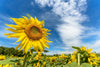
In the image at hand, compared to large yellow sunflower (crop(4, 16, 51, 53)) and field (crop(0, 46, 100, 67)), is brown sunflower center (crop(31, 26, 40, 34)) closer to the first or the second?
large yellow sunflower (crop(4, 16, 51, 53))

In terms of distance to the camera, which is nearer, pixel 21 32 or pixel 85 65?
pixel 85 65

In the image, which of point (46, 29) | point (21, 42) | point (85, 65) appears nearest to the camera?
point (85, 65)

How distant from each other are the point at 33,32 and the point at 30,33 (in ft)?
0.33

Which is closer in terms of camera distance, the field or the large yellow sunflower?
the field

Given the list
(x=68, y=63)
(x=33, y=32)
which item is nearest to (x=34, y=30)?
(x=33, y=32)

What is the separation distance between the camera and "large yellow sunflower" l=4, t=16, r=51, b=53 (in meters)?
2.65

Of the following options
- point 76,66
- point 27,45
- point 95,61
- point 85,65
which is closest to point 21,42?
point 27,45

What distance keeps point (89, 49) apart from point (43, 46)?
1.83 m

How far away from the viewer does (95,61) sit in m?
3.89

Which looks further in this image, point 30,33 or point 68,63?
point 68,63

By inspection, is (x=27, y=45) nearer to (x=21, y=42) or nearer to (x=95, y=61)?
(x=21, y=42)

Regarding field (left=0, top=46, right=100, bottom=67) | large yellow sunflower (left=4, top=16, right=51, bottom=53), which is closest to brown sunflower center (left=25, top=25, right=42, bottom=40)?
large yellow sunflower (left=4, top=16, right=51, bottom=53)

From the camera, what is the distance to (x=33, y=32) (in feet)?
9.59

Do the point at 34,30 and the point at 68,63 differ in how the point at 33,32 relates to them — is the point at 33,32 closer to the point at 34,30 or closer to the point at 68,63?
the point at 34,30
